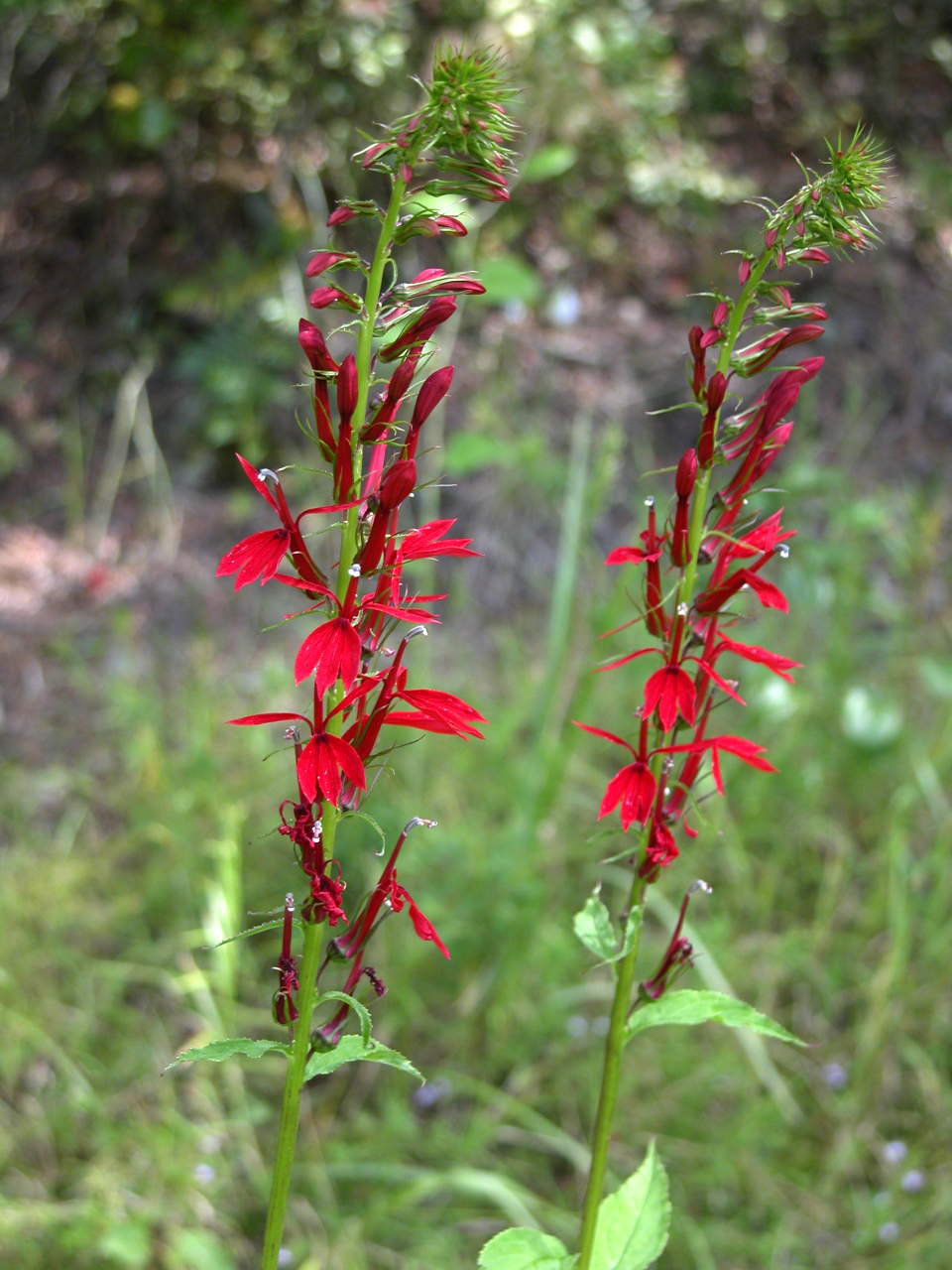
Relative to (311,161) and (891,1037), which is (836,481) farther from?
(311,161)

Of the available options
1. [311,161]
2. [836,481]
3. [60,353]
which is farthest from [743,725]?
[60,353]

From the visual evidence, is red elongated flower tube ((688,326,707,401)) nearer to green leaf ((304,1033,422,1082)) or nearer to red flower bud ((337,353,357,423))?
red flower bud ((337,353,357,423))

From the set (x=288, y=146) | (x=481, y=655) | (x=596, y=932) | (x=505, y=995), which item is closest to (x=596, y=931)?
(x=596, y=932)

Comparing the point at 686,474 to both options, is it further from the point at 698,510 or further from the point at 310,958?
the point at 310,958

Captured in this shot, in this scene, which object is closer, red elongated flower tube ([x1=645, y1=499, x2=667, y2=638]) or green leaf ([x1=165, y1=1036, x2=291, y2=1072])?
green leaf ([x1=165, y1=1036, x2=291, y2=1072])

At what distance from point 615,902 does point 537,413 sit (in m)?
2.38

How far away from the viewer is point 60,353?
472cm

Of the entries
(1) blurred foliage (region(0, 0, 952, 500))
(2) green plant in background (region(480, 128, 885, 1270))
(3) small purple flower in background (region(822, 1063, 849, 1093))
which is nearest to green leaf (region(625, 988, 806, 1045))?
(2) green plant in background (region(480, 128, 885, 1270))

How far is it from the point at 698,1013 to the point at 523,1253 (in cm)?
25

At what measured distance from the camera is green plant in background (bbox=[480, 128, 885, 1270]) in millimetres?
909

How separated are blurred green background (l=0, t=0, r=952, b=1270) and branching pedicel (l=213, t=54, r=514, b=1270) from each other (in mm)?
80

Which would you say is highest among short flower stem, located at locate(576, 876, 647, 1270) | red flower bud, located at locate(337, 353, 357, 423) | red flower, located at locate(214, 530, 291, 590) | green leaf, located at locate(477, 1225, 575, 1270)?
red flower bud, located at locate(337, 353, 357, 423)

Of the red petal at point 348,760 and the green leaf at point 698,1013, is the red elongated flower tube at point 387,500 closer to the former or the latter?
the red petal at point 348,760

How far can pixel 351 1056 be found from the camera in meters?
0.92
